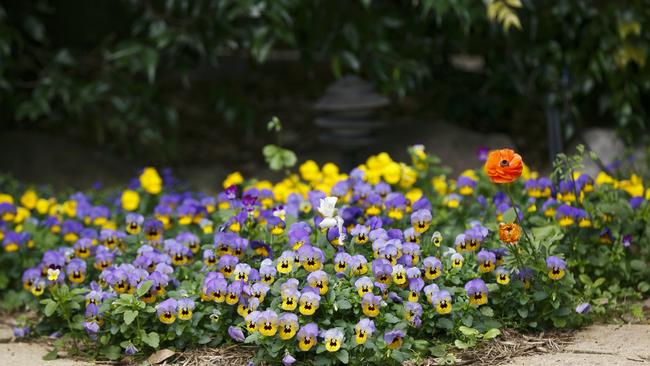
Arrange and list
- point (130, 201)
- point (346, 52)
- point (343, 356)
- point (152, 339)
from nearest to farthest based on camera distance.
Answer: point (343, 356) → point (152, 339) → point (130, 201) → point (346, 52)

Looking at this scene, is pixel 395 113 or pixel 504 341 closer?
pixel 504 341

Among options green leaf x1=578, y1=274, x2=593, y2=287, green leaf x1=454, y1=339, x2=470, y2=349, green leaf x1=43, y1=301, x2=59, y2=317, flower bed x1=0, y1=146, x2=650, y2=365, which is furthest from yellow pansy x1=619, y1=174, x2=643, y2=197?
green leaf x1=43, y1=301, x2=59, y2=317

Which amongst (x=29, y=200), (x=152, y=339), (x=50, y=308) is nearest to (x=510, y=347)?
(x=152, y=339)

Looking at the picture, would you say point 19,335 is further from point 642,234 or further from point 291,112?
point 291,112

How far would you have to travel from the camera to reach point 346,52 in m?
5.00

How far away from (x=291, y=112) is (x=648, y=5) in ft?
9.62

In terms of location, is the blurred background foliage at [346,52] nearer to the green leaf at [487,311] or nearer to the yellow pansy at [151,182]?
the yellow pansy at [151,182]

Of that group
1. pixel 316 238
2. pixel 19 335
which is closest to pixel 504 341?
pixel 316 238

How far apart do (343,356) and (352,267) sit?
0.34 meters

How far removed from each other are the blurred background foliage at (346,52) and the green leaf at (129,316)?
199cm

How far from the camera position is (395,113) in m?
6.95

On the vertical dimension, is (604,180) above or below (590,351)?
above

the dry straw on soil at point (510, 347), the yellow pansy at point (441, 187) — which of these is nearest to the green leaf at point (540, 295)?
the dry straw on soil at point (510, 347)

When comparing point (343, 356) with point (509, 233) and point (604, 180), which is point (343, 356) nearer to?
point (509, 233)
